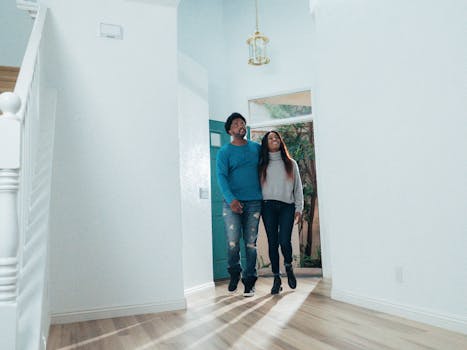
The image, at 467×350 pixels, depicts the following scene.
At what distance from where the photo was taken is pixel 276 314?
256 cm

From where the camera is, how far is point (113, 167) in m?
2.88

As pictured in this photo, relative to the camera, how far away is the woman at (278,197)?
325 centimetres

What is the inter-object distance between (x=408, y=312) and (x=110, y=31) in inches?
105

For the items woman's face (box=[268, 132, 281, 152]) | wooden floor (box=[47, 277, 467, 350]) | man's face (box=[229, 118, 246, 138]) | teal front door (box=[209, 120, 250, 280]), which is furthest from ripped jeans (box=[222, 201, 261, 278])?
teal front door (box=[209, 120, 250, 280])

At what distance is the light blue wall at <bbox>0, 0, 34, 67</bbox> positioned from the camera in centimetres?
392

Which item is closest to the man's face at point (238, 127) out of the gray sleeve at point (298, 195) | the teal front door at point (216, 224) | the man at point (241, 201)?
the man at point (241, 201)

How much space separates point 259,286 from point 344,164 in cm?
148

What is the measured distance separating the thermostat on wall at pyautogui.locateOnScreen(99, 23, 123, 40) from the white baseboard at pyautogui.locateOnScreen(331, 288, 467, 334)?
2.41 metres

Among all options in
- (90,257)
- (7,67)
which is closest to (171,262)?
(90,257)

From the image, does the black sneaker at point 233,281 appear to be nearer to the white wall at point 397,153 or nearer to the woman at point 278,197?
the woman at point 278,197

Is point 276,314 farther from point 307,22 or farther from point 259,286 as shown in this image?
point 307,22

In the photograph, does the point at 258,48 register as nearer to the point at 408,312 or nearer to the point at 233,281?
the point at 233,281

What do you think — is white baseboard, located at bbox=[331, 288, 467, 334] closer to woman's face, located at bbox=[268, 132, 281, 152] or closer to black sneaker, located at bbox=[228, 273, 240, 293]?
black sneaker, located at bbox=[228, 273, 240, 293]

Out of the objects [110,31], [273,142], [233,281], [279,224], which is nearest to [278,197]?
[279,224]
